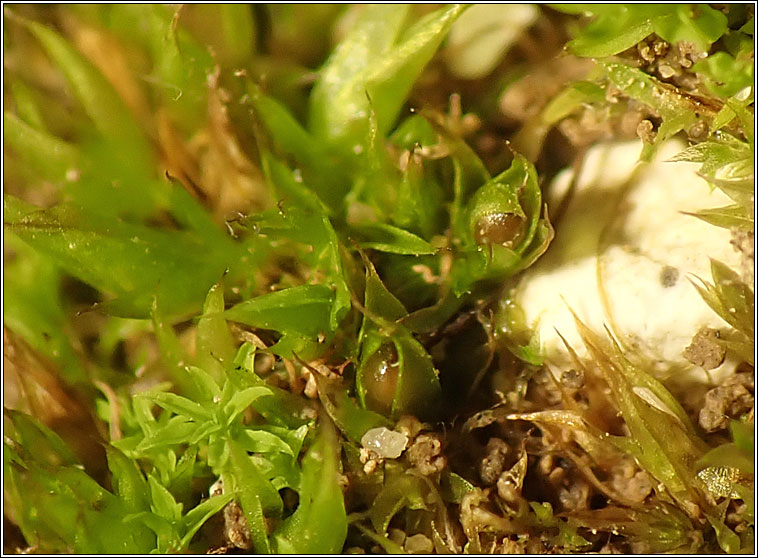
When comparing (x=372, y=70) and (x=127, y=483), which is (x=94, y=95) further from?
(x=127, y=483)

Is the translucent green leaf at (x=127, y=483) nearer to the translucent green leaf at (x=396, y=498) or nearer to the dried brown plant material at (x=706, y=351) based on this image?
the translucent green leaf at (x=396, y=498)

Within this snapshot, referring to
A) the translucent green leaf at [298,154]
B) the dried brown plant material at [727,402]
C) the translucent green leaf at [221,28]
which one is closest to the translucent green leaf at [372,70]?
the translucent green leaf at [298,154]

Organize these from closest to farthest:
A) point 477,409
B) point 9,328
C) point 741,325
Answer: point 741,325 < point 477,409 < point 9,328

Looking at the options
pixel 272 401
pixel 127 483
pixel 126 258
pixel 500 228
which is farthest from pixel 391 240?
pixel 127 483

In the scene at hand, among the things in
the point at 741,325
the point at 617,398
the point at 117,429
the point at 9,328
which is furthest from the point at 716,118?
the point at 9,328

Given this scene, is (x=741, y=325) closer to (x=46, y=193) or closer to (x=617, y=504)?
(x=617, y=504)

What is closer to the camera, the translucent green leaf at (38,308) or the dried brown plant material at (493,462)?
the dried brown plant material at (493,462)

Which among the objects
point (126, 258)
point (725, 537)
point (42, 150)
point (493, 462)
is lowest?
point (725, 537)
